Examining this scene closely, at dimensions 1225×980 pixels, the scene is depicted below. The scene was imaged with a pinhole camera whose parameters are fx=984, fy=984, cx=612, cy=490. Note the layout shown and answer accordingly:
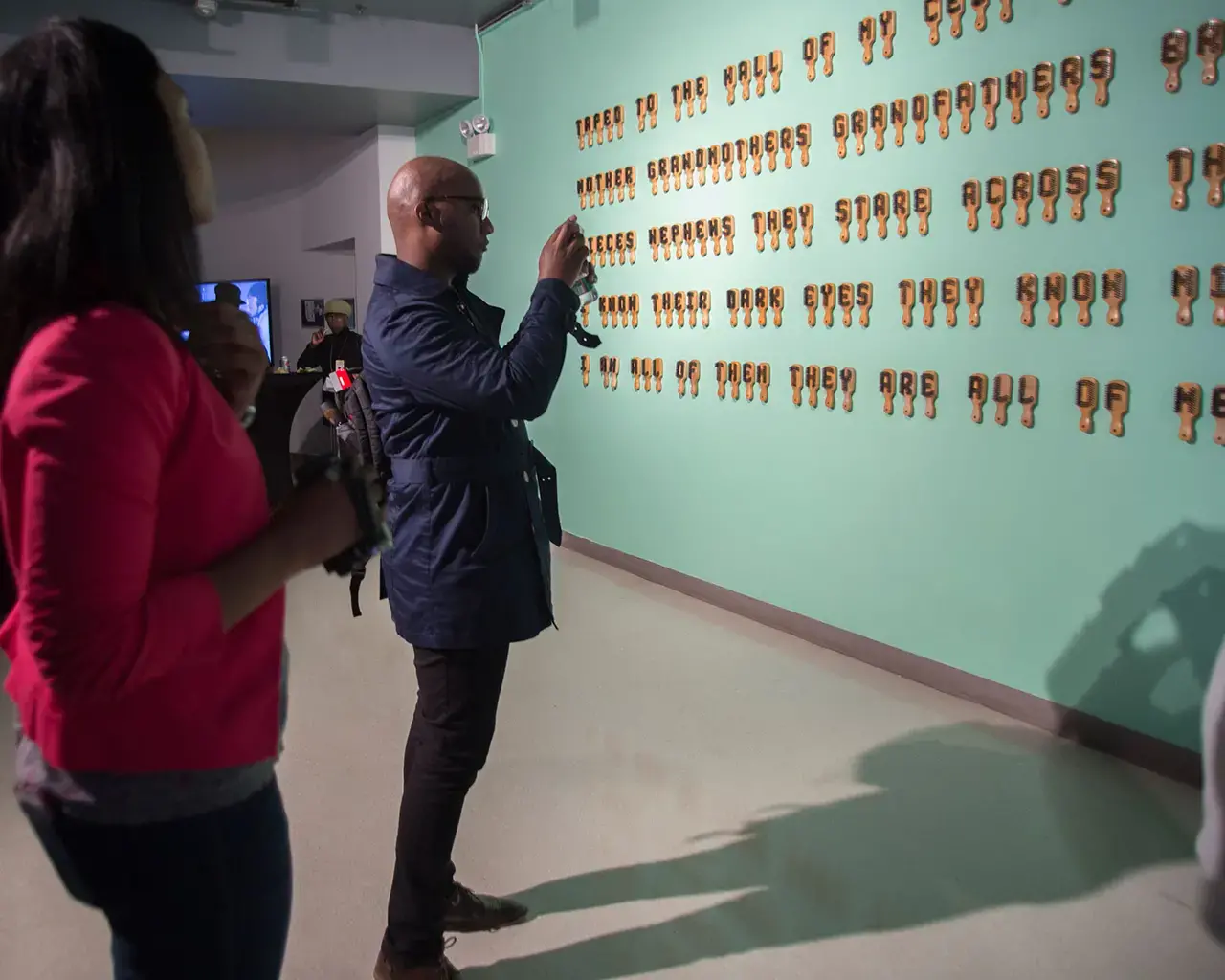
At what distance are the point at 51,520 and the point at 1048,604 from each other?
8.62ft

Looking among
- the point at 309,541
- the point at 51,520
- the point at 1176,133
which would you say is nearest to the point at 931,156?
the point at 1176,133

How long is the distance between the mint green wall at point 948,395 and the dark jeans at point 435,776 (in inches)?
69.3

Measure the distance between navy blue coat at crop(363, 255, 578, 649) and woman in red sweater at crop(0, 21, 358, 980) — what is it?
64 centimetres

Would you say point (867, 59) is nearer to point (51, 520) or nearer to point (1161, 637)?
point (1161, 637)

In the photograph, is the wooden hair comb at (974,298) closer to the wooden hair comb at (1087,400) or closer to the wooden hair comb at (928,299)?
the wooden hair comb at (928,299)

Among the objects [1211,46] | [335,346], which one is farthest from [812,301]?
[335,346]

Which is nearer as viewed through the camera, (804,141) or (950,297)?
(950,297)

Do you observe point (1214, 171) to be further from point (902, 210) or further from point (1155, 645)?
point (1155, 645)

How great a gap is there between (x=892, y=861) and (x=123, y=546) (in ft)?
6.03

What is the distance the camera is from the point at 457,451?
5.23 ft

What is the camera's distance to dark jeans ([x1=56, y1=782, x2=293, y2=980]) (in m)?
0.80

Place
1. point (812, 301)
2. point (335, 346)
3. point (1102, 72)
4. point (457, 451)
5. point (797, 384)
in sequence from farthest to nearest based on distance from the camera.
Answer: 1. point (335, 346)
2. point (797, 384)
3. point (812, 301)
4. point (1102, 72)
5. point (457, 451)

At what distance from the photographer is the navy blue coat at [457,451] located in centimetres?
151

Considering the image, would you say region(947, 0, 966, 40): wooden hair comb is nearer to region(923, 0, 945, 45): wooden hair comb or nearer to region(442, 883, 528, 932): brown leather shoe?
region(923, 0, 945, 45): wooden hair comb
